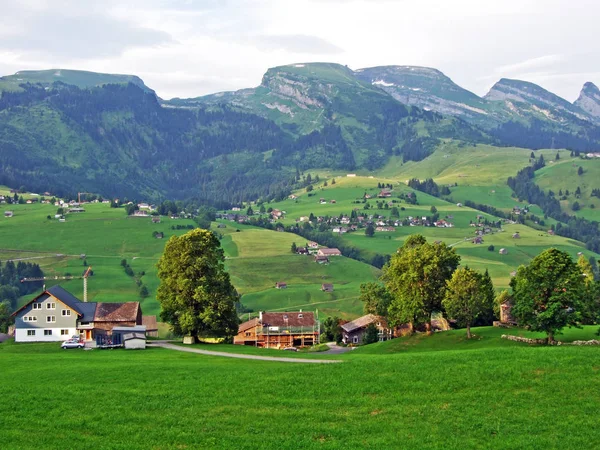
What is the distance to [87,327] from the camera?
89.4m

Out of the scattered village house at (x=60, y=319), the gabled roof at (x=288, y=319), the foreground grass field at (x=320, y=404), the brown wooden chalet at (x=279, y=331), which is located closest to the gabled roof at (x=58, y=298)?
the scattered village house at (x=60, y=319)

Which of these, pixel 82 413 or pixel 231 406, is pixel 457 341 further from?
pixel 82 413

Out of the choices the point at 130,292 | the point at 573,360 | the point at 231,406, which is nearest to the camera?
the point at 231,406

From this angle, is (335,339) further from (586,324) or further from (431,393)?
(431,393)

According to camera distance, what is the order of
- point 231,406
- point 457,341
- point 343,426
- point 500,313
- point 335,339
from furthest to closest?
point 335,339, point 500,313, point 457,341, point 231,406, point 343,426

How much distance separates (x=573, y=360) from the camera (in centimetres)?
4203

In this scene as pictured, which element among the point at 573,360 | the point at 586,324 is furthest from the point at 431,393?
the point at 586,324

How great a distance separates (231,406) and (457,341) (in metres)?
40.4

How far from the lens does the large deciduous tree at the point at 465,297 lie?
241ft

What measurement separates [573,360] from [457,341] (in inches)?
1147

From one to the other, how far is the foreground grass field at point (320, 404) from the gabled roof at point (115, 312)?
43908mm

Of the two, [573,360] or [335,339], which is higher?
[573,360]

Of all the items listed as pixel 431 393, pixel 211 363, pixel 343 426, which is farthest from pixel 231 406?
pixel 211 363

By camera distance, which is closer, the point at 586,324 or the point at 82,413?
the point at 82,413
